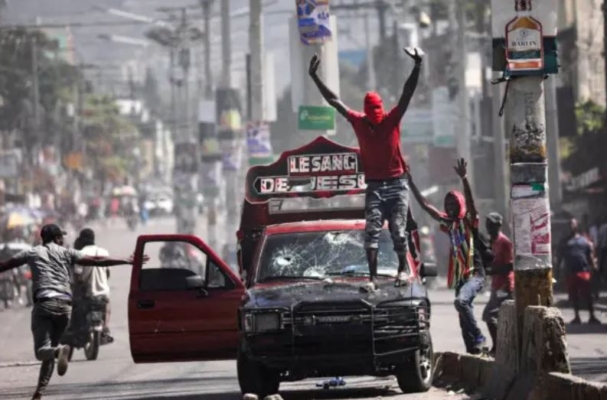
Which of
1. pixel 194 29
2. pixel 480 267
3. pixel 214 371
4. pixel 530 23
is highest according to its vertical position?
pixel 194 29

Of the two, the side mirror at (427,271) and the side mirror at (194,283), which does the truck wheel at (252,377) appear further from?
the side mirror at (427,271)

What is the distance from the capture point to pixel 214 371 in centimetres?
2183

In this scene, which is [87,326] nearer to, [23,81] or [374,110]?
[374,110]

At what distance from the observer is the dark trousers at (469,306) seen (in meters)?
17.1

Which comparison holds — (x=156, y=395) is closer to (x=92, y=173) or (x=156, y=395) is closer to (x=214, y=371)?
(x=214, y=371)

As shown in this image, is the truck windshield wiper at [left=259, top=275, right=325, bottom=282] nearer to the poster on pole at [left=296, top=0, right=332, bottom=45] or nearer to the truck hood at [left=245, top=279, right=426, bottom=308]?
the truck hood at [left=245, top=279, right=426, bottom=308]

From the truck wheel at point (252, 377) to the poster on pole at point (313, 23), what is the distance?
14.7m

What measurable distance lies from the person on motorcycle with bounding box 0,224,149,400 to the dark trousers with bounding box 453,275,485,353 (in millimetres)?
3218

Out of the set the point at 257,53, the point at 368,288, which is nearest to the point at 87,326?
the point at 368,288

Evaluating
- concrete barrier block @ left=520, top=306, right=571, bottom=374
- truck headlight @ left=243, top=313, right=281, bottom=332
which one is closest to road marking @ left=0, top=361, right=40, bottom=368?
truck headlight @ left=243, top=313, right=281, bottom=332

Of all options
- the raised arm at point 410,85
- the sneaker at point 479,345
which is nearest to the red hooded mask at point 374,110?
the raised arm at point 410,85

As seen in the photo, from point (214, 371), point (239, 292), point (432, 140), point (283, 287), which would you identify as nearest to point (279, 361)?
point (283, 287)

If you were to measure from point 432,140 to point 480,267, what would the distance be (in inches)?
1974

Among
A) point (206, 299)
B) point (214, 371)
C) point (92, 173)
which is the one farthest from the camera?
point (92, 173)
